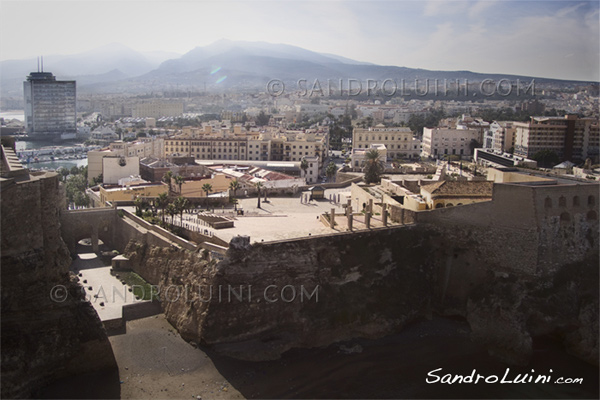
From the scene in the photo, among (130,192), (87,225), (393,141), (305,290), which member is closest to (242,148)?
(393,141)

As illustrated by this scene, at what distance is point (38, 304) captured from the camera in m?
17.4

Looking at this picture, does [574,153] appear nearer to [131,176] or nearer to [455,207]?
[455,207]

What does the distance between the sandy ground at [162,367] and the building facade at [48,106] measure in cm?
9724

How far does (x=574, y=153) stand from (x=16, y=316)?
161ft

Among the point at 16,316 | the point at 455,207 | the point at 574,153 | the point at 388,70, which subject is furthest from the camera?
the point at 388,70

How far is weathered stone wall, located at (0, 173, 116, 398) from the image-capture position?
54.5ft

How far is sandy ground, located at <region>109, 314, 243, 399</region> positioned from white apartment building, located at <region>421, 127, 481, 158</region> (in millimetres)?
41221

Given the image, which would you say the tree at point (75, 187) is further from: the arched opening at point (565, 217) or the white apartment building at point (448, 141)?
the white apartment building at point (448, 141)

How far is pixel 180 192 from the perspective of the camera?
34.1 metres

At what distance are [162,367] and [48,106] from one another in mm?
104080

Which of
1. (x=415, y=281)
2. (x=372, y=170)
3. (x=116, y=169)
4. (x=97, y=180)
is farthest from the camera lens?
(x=97, y=180)

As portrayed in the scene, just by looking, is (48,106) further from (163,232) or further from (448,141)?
(163,232)

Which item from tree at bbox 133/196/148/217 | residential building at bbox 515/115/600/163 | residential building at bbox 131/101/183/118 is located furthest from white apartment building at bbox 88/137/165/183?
residential building at bbox 131/101/183/118

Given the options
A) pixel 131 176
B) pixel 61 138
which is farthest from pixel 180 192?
pixel 61 138
